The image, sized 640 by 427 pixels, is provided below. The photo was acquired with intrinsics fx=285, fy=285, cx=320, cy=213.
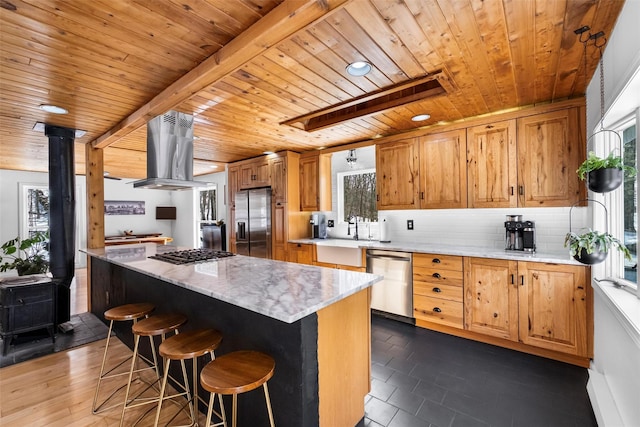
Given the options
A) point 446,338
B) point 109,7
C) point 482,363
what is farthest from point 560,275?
point 109,7

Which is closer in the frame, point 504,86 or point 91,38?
point 91,38

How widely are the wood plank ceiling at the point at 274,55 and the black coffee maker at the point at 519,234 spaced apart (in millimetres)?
1162

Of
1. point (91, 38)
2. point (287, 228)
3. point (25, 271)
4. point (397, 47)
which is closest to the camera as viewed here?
point (91, 38)

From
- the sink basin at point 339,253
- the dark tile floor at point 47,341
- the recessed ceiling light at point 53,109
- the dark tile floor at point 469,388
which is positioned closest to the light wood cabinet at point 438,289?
the dark tile floor at point 469,388

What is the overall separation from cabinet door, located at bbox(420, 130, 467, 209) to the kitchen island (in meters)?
1.93

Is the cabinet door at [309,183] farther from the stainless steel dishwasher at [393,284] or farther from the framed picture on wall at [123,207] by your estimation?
the framed picture on wall at [123,207]

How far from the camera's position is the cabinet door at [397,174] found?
3.49 metres

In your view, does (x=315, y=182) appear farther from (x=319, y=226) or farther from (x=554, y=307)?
(x=554, y=307)

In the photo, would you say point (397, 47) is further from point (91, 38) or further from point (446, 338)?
point (446, 338)

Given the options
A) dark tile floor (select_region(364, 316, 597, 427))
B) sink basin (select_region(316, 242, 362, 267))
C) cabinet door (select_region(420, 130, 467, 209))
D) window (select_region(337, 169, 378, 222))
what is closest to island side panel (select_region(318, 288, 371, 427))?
dark tile floor (select_region(364, 316, 597, 427))

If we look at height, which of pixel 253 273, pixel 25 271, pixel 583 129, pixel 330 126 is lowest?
pixel 25 271

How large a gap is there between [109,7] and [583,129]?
3522mm

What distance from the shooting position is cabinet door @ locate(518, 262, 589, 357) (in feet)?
7.65

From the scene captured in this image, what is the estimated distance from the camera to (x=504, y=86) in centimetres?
235
